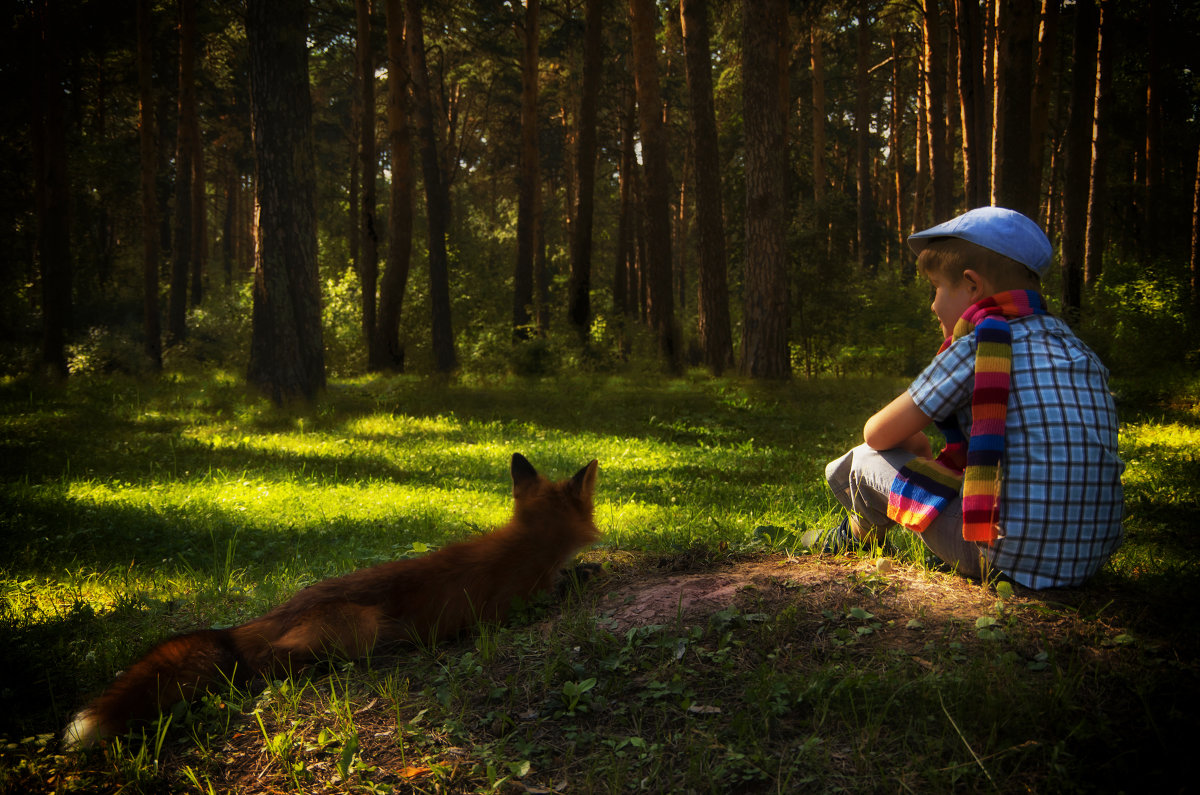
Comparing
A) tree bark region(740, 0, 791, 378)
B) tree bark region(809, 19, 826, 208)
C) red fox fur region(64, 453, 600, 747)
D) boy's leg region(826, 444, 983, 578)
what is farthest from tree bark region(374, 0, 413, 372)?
boy's leg region(826, 444, 983, 578)

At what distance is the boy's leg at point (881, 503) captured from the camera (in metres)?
3.56

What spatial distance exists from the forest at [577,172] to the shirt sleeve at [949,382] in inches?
443

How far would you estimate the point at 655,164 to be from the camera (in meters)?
→ 18.5

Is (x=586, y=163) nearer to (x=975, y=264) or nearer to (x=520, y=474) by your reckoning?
(x=520, y=474)

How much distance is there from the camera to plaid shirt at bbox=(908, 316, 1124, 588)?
3.13 meters

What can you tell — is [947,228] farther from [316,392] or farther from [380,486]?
[316,392]

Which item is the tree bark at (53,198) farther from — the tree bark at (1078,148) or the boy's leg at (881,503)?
the tree bark at (1078,148)

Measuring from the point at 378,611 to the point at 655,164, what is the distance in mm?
16477

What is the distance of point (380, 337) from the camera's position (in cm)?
2050

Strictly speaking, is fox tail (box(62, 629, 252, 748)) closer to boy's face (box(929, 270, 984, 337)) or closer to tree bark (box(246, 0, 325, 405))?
boy's face (box(929, 270, 984, 337))

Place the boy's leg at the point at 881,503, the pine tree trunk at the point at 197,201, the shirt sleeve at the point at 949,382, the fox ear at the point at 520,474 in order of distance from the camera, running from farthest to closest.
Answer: the pine tree trunk at the point at 197,201
the fox ear at the point at 520,474
the boy's leg at the point at 881,503
the shirt sleeve at the point at 949,382

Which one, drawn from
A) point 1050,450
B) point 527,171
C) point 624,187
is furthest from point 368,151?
point 1050,450

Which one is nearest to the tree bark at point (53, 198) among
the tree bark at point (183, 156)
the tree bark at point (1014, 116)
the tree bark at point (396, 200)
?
the tree bark at point (183, 156)

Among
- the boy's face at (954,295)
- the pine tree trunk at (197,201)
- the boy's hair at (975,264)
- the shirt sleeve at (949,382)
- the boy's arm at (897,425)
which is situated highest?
the pine tree trunk at (197,201)
